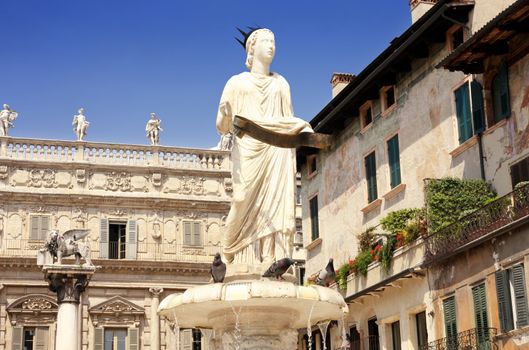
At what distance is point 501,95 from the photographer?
2606cm

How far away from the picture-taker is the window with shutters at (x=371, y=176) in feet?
109

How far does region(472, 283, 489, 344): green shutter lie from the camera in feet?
80.8

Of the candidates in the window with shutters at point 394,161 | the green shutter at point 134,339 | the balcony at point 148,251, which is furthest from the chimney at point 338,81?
the green shutter at point 134,339

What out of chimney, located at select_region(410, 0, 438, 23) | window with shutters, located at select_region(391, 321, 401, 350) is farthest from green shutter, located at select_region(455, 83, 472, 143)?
window with shutters, located at select_region(391, 321, 401, 350)

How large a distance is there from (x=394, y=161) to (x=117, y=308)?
2332 cm

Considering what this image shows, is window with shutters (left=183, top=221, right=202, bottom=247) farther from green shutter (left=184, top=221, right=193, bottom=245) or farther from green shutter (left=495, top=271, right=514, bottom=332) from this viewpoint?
green shutter (left=495, top=271, right=514, bottom=332)

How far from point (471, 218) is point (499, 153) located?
1986mm

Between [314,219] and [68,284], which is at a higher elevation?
[314,219]

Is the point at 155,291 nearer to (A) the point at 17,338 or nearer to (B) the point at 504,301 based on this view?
(A) the point at 17,338

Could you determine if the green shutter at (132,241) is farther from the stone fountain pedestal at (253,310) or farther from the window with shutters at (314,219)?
the stone fountain pedestal at (253,310)

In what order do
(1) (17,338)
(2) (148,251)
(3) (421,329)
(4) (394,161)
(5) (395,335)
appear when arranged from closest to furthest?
(3) (421,329) < (5) (395,335) < (4) (394,161) < (1) (17,338) < (2) (148,251)

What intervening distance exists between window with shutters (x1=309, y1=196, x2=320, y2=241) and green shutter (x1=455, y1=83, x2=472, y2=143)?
37.1 ft

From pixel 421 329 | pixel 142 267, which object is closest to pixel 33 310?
pixel 142 267

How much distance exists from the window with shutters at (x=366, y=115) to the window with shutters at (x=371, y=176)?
1.15 meters
